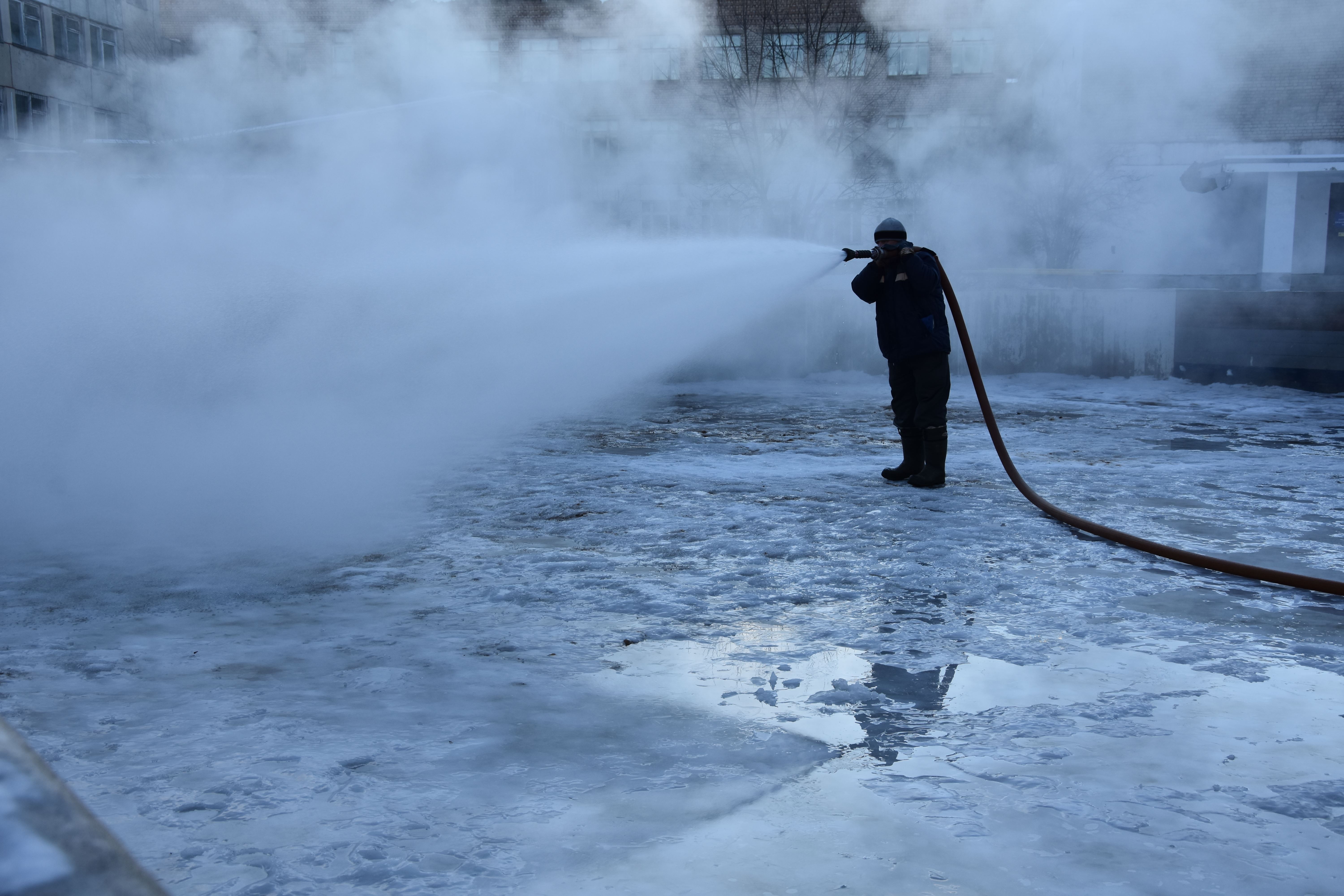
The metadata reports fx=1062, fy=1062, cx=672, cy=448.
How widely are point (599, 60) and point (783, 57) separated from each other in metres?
4.55

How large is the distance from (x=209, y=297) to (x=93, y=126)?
217 inches

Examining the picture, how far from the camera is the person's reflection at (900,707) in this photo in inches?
98.9

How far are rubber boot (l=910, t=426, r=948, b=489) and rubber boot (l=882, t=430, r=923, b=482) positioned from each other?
9cm

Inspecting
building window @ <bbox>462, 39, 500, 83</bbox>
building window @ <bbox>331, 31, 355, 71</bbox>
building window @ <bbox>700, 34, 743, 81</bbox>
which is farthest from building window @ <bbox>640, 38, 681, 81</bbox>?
building window @ <bbox>331, 31, 355, 71</bbox>

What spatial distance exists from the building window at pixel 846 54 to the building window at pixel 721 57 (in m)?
1.26

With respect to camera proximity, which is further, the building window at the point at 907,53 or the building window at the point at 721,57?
the building window at the point at 721,57

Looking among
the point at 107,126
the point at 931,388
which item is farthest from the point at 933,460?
the point at 107,126

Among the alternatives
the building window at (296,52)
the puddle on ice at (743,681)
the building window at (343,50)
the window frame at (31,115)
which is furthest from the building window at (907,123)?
the puddle on ice at (743,681)

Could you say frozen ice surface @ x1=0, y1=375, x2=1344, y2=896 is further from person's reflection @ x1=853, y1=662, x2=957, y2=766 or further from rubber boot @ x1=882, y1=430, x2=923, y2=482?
rubber boot @ x1=882, y1=430, x2=923, y2=482

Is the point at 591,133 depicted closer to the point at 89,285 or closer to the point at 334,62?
the point at 334,62

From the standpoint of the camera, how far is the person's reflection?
98.9 inches

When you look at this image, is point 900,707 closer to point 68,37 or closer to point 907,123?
point 907,123

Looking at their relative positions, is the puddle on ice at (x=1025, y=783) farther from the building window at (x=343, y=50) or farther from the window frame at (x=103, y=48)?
the window frame at (x=103, y=48)

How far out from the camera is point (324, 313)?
773cm
